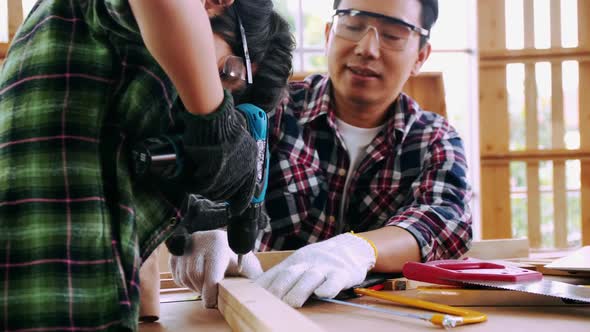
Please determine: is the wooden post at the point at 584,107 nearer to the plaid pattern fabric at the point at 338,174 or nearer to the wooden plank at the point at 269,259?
the plaid pattern fabric at the point at 338,174

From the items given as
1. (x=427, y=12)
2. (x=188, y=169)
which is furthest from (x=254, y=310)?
(x=427, y=12)

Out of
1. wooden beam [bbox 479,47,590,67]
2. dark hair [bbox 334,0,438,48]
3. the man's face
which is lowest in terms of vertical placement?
the man's face

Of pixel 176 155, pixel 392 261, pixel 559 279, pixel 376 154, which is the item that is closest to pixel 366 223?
pixel 376 154

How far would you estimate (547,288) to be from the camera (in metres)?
0.92

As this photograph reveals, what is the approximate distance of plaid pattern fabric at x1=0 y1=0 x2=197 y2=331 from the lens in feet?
2.29

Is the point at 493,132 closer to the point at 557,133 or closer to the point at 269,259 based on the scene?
the point at 557,133

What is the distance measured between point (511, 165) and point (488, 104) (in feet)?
1.34

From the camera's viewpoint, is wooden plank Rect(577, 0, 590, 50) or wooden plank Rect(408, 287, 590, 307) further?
wooden plank Rect(577, 0, 590, 50)

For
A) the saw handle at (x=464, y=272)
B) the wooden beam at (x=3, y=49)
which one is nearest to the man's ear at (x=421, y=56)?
the saw handle at (x=464, y=272)

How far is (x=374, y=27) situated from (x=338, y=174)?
1.23 feet

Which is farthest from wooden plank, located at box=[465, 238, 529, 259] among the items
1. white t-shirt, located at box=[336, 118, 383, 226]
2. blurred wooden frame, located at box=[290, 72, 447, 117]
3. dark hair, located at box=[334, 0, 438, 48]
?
blurred wooden frame, located at box=[290, 72, 447, 117]

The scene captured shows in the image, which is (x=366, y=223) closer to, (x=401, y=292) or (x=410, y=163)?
(x=410, y=163)

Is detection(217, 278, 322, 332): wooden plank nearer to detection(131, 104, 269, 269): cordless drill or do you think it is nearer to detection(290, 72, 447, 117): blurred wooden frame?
detection(131, 104, 269, 269): cordless drill

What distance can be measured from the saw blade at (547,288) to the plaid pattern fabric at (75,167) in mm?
471
